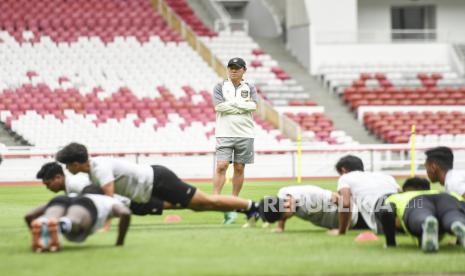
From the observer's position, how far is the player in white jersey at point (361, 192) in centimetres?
1133

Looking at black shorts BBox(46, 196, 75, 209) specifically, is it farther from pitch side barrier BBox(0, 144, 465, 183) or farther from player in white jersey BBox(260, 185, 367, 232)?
pitch side barrier BBox(0, 144, 465, 183)

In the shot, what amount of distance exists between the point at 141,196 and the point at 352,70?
28080 millimetres

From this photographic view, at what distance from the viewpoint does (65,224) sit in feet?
32.1

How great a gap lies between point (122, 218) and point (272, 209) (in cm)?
225

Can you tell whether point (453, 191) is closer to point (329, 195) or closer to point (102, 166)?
point (329, 195)

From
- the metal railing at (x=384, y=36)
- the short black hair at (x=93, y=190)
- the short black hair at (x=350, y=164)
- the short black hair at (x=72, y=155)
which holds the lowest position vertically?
the short black hair at (x=93, y=190)

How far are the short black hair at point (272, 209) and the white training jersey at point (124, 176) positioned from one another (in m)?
1.28

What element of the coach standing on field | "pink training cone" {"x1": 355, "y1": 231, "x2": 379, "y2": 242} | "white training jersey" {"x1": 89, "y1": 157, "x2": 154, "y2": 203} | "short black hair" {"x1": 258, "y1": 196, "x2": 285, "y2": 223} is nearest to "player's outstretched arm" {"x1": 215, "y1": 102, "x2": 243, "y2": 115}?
the coach standing on field

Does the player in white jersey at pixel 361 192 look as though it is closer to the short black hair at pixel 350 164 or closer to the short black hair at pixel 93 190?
the short black hair at pixel 350 164

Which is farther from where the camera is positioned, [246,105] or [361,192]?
[246,105]

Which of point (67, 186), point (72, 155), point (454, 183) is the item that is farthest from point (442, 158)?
point (67, 186)

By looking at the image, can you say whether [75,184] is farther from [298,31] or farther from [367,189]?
[298,31]

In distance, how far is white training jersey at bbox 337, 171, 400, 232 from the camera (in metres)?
11.3

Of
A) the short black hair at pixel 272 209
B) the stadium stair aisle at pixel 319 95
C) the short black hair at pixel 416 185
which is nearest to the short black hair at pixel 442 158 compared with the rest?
the short black hair at pixel 416 185
